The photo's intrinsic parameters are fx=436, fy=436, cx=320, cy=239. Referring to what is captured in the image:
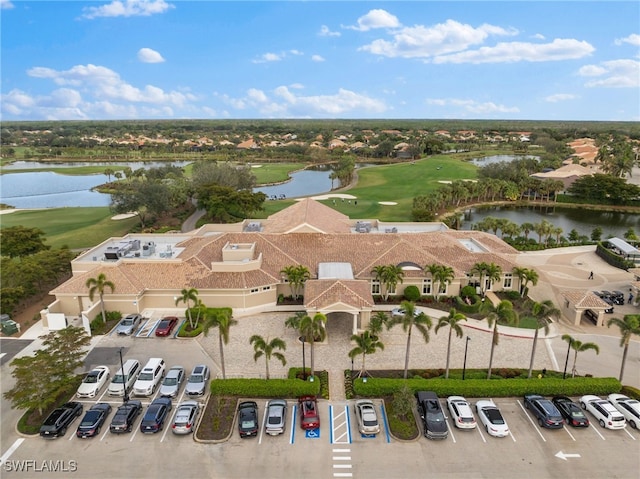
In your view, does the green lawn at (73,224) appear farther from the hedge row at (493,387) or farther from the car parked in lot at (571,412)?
the car parked in lot at (571,412)

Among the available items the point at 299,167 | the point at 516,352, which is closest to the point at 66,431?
the point at 516,352

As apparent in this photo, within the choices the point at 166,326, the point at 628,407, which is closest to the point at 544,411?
the point at 628,407

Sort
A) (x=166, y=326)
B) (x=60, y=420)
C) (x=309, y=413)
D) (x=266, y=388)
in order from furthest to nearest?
(x=166, y=326)
(x=266, y=388)
(x=309, y=413)
(x=60, y=420)

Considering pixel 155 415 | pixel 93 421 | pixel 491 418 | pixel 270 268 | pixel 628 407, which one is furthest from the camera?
pixel 270 268

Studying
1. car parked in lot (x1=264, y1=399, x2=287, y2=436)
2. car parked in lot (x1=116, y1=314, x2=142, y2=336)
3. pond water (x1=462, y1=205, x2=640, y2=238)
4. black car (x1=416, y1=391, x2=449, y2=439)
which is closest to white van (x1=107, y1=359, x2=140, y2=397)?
car parked in lot (x1=116, y1=314, x2=142, y2=336)

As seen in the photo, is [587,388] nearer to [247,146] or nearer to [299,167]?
[299,167]

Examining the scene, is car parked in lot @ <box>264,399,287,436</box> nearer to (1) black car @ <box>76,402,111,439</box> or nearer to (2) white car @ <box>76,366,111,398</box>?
(1) black car @ <box>76,402,111,439</box>

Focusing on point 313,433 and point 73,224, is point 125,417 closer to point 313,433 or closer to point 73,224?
point 313,433
